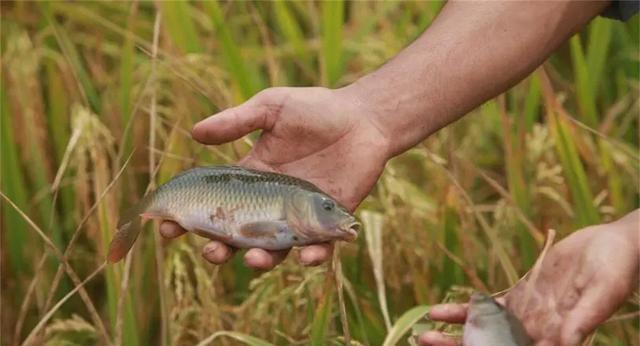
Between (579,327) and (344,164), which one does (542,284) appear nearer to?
(579,327)

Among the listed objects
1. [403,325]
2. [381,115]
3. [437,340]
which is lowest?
[403,325]

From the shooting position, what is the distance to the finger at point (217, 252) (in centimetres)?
216

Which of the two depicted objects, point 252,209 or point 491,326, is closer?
point 491,326

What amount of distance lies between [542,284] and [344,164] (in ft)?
1.87

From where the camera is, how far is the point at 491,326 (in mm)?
1806

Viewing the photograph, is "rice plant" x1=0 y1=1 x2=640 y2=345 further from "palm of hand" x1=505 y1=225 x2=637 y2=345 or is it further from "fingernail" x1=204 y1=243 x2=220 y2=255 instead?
"palm of hand" x1=505 y1=225 x2=637 y2=345

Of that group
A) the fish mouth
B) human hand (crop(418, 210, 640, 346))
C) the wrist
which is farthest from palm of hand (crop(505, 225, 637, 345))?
the wrist

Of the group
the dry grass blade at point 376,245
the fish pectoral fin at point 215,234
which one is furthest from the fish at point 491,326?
the dry grass blade at point 376,245

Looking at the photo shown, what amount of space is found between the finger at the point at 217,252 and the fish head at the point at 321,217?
0.40 feet

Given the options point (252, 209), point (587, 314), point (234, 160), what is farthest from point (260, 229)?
point (234, 160)

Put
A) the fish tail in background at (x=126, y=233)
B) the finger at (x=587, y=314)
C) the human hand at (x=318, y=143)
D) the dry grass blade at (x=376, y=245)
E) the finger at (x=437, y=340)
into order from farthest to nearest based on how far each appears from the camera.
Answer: the dry grass blade at (x=376, y=245) → the human hand at (x=318, y=143) → the fish tail in background at (x=126, y=233) → the finger at (x=437, y=340) → the finger at (x=587, y=314)

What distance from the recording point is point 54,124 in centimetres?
334

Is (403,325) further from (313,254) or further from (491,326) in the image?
(491,326)

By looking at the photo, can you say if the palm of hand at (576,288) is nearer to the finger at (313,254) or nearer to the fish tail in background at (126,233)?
the finger at (313,254)
